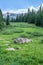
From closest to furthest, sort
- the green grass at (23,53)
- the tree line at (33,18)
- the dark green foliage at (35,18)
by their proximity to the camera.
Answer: the green grass at (23,53) → the tree line at (33,18) → the dark green foliage at (35,18)

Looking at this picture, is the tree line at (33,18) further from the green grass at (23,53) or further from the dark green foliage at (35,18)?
the green grass at (23,53)

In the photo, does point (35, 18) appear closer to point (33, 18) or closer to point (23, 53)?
point (33, 18)

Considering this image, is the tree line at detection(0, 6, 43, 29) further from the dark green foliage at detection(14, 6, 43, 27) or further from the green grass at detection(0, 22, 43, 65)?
the green grass at detection(0, 22, 43, 65)

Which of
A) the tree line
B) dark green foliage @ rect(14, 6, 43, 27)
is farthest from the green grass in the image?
dark green foliage @ rect(14, 6, 43, 27)

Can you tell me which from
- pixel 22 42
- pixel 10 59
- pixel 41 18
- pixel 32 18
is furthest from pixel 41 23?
pixel 10 59

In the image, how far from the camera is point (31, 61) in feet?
69.0

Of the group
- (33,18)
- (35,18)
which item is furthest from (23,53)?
(33,18)

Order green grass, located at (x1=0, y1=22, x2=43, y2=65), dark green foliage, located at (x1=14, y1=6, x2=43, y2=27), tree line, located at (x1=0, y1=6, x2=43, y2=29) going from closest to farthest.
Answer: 1. green grass, located at (x1=0, y1=22, x2=43, y2=65)
2. tree line, located at (x1=0, y1=6, x2=43, y2=29)
3. dark green foliage, located at (x1=14, y1=6, x2=43, y2=27)

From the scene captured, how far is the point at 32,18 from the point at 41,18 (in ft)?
80.4

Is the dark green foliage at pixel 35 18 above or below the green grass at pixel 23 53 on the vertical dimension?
below

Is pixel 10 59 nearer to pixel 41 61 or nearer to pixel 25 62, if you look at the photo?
pixel 25 62

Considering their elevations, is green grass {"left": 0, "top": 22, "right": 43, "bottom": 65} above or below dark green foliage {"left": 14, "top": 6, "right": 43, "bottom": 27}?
above

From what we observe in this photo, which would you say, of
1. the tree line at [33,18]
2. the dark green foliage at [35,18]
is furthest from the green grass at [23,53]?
the dark green foliage at [35,18]

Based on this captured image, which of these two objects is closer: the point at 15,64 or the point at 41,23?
the point at 15,64
